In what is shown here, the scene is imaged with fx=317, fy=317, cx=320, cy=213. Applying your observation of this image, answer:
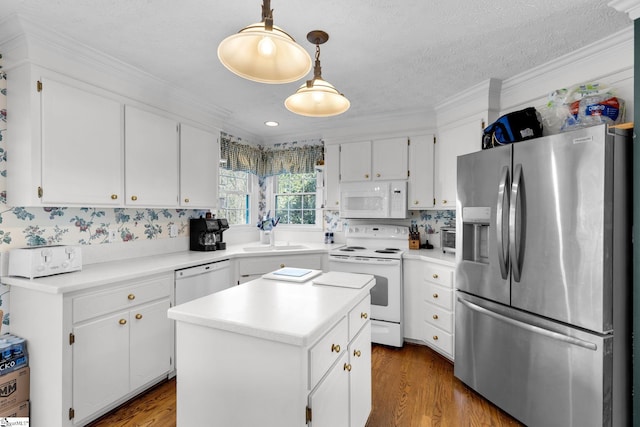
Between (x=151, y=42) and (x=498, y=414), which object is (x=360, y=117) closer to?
(x=151, y=42)

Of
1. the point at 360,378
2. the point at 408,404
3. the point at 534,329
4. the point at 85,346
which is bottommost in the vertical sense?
the point at 408,404

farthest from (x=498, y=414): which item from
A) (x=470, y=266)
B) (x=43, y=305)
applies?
(x=43, y=305)

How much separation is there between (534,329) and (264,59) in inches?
82.5

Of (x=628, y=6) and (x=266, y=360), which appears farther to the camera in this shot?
(x=628, y=6)

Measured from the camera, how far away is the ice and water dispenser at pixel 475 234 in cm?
229

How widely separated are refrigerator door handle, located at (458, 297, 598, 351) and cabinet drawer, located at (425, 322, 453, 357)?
0.57 meters

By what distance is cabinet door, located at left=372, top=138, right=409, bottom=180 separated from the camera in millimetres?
3499

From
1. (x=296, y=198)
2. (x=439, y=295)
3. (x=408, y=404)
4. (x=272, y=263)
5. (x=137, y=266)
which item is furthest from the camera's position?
(x=296, y=198)

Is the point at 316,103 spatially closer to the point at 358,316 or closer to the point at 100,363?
the point at 358,316

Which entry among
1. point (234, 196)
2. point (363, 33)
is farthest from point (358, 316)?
point (234, 196)

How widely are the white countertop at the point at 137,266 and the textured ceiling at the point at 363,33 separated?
1493 mm

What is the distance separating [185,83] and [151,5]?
1008 millimetres

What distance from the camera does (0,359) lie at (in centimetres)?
180

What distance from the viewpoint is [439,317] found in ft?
9.50
